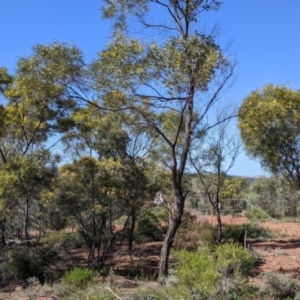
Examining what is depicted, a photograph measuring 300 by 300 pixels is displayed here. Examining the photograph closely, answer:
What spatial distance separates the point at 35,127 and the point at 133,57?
6.40 meters

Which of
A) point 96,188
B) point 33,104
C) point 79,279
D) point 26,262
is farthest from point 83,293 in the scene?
point 33,104

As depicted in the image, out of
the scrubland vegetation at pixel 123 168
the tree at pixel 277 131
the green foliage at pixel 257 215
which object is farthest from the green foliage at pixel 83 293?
the green foliage at pixel 257 215

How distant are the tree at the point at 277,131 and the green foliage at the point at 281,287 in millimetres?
7860

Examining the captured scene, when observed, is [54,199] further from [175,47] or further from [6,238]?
→ [175,47]

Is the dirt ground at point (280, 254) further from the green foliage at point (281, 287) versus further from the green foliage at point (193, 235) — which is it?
the green foliage at point (193, 235)

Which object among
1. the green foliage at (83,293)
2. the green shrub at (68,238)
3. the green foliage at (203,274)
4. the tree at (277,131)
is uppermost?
the tree at (277,131)

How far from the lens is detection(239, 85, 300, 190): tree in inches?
659

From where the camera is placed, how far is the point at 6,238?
14.9 m

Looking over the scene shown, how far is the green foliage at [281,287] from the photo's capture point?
29.1ft

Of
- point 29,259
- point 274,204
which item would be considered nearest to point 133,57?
point 29,259

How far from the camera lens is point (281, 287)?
895cm

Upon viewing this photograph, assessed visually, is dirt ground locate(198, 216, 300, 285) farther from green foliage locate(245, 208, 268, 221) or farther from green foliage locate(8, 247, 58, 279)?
green foliage locate(8, 247, 58, 279)

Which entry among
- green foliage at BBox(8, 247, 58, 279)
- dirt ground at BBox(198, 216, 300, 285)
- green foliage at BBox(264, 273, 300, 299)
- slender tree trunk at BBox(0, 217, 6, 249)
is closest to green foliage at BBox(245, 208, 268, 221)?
dirt ground at BBox(198, 216, 300, 285)

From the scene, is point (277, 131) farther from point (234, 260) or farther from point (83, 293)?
point (83, 293)
